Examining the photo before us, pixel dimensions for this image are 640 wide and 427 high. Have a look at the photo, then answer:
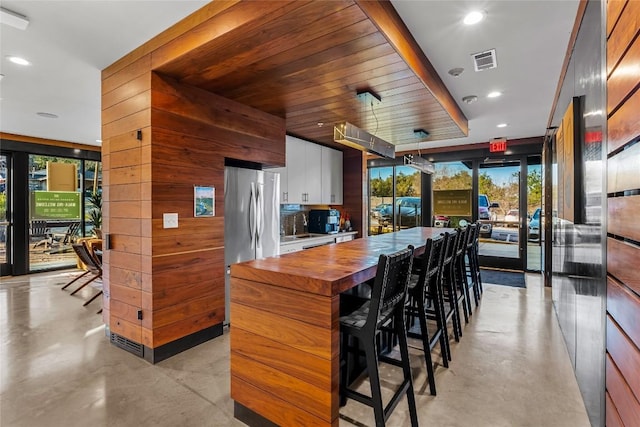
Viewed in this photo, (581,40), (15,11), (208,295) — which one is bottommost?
(208,295)

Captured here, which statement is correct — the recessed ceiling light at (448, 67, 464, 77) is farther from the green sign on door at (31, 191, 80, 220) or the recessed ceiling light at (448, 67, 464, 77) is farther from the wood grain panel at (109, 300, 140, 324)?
the green sign on door at (31, 191, 80, 220)

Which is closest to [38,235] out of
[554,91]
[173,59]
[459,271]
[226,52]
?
[173,59]

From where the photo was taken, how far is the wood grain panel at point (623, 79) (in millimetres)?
1185

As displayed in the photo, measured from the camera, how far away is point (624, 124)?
1296mm

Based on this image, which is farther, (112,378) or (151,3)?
(112,378)

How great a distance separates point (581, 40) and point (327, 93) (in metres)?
1.98

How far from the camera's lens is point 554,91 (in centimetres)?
362

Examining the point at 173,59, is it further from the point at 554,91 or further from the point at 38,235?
the point at 38,235

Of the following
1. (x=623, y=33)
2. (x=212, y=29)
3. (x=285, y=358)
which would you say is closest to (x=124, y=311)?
(x=285, y=358)

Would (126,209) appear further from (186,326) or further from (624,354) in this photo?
(624,354)

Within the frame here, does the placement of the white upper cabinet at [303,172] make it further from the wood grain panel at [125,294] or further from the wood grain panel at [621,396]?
the wood grain panel at [621,396]

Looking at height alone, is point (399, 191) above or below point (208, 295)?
above

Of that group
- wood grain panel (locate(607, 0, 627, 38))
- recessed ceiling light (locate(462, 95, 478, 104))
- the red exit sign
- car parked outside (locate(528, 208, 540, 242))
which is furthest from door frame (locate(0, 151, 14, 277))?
car parked outside (locate(528, 208, 540, 242))

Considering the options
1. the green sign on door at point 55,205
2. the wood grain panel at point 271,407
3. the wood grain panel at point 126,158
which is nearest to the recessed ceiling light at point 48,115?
the green sign on door at point 55,205
